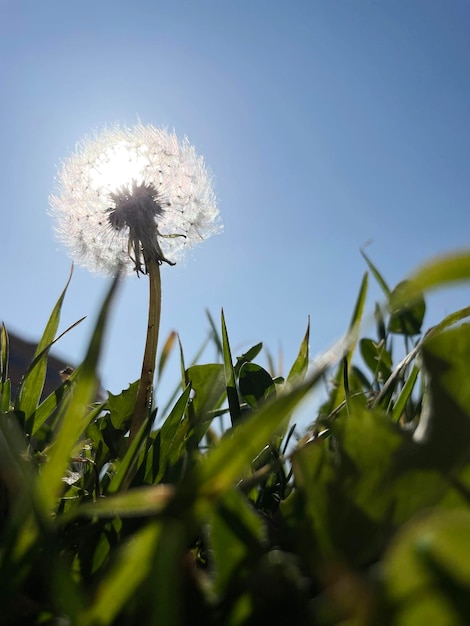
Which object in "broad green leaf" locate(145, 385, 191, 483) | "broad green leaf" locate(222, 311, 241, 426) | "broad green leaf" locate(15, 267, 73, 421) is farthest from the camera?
"broad green leaf" locate(15, 267, 73, 421)

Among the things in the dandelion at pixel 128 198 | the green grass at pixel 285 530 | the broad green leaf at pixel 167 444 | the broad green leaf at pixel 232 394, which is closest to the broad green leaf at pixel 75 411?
the green grass at pixel 285 530

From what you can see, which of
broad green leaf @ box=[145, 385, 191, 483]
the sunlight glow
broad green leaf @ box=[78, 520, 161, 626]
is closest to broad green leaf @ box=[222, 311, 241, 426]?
broad green leaf @ box=[145, 385, 191, 483]

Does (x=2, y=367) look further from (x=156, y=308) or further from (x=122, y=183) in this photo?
(x=122, y=183)

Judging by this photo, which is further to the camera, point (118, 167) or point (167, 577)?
point (118, 167)

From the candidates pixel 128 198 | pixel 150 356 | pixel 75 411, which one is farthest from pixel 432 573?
pixel 128 198

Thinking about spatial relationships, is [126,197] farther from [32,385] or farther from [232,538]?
[232,538]

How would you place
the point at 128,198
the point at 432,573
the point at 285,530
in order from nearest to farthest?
1. the point at 432,573
2. the point at 285,530
3. the point at 128,198

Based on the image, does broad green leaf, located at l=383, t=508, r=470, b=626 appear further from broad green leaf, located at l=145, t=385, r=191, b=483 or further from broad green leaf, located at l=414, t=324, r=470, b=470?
broad green leaf, located at l=145, t=385, r=191, b=483

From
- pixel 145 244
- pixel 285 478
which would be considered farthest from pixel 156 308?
pixel 285 478

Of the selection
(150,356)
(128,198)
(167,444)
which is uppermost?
(128,198)
